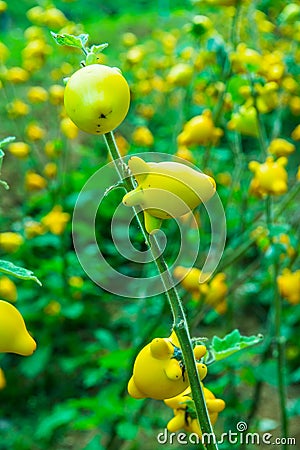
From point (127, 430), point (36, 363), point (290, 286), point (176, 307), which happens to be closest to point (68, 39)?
point (176, 307)

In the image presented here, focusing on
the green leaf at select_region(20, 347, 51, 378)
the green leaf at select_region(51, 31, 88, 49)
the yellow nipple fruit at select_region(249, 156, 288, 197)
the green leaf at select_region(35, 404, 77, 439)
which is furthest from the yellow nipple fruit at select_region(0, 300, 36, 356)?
the green leaf at select_region(20, 347, 51, 378)

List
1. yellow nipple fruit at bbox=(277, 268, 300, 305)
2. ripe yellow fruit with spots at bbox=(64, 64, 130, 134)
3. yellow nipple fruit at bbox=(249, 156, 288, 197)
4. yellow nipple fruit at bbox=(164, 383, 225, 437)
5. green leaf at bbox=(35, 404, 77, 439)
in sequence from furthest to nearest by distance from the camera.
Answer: green leaf at bbox=(35, 404, 77, 439)
yellow nipple fruit at bbox=(277, 268, 300, 305)
yellow nipple fruit at bbox=(249, 156, 288, 197)
yellow nipple fruit at bbox=(164, 383, 225, 437)
ripe yellow fruit with spots at bbox=(64, 64, 130, 134)

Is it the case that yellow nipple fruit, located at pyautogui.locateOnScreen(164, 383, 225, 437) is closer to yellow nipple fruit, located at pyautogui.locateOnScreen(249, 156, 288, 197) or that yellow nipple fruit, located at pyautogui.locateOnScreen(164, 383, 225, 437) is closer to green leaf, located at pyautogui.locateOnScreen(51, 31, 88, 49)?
green leaf, located at pyautogui.locateOnScreen(51, 31, 88, 49)

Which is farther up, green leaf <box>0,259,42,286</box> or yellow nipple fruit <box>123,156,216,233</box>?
yellow nipple fruit <box>123,156,216,233</box>

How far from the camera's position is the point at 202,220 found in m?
1.26

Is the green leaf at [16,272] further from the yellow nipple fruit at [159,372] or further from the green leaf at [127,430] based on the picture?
the green leaf at [127,430]

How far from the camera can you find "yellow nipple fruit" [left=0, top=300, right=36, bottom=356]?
36 cm

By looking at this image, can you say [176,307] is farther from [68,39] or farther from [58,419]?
[58,419]

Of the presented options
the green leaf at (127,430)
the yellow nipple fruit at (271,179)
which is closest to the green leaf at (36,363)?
the green leaf at (127,430)

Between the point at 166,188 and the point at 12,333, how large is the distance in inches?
5.0

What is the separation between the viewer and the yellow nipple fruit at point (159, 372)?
37 centimetres

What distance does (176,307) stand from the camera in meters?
0.36

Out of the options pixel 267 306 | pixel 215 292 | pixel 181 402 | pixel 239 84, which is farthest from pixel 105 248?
pixel 181 402

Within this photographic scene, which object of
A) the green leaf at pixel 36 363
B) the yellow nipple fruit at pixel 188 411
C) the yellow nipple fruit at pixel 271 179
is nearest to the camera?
the yellow nipple fruit at pixel 188 411
